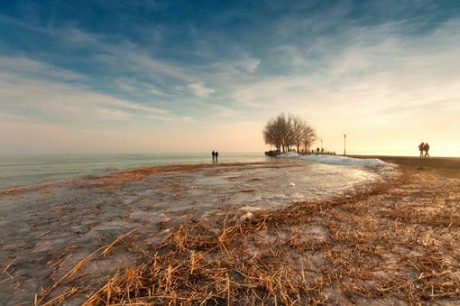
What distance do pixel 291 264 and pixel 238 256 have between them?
641 millimetres

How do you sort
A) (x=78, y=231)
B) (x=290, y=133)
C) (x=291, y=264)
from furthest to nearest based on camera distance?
(x=290, y=133)
(x=78, y=231)
(x=291, y=264)

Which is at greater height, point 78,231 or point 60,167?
point 78,231

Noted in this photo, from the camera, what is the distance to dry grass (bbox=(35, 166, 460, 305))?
78.2 inches

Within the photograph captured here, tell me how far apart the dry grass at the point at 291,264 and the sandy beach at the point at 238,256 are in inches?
0.4

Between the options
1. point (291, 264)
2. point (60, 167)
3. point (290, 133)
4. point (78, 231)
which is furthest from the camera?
point (290, 133)

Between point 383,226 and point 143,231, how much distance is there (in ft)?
13.7

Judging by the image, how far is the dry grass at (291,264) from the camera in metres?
1.99

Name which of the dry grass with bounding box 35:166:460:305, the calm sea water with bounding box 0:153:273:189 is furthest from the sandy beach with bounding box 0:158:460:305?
the calm sea water with bounding box 0:153:273:189

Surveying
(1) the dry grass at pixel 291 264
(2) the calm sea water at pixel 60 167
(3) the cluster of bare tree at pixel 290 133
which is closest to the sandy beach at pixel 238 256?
(1) the dry grass at pixel 291 264

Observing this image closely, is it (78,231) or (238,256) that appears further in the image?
(78,231)

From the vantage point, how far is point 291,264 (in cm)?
253

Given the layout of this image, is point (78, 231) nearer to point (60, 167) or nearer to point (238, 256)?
point (238, 256)

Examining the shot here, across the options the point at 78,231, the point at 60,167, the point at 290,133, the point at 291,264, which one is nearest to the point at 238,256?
the point at 291,264

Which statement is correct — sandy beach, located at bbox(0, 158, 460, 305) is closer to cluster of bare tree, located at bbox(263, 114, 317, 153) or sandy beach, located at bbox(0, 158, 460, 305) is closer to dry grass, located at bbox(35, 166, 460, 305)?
dry grass, located at bbox(35, 166, 460, 305)
